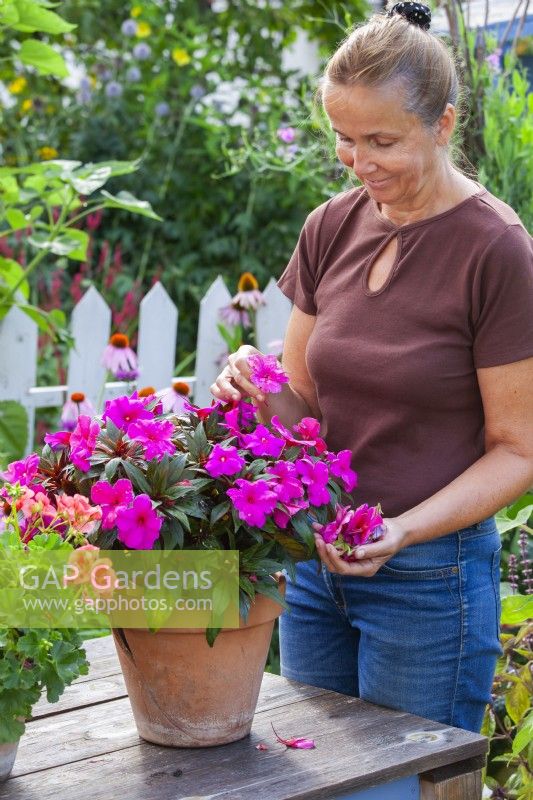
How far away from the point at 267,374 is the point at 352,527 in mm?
250

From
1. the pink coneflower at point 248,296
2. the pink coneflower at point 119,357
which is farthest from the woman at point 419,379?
the pink coneflower at point 248,296

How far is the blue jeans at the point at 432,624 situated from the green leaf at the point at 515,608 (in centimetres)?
36

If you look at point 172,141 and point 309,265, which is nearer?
point 309,265

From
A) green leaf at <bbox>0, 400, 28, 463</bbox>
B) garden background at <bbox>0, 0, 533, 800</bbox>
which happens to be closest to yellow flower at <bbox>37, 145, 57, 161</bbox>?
garden background at <bbox>0, 0, 533, 800</bbox>

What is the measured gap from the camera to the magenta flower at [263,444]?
151 centimetres

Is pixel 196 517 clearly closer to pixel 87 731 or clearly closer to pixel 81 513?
pixel 81 513

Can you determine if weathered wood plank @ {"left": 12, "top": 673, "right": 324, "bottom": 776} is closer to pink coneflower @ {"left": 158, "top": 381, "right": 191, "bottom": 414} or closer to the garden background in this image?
pink coneflower @ {"left": 158, "top": 381, "right": 191, "bottom": 414}

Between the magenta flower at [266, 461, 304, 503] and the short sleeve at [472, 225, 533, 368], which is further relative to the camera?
the short sleeve at [472, 225, 533, 368]

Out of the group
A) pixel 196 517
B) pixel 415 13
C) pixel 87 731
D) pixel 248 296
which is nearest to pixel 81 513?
pixel 196 517

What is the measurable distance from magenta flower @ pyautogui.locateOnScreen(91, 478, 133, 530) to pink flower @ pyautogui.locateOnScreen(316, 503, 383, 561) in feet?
0.89

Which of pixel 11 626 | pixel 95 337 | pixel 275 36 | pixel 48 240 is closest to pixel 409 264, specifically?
pixel 11 626

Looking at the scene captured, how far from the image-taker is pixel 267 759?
1.48 meters

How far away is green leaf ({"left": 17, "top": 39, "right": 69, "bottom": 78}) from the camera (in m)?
2.87

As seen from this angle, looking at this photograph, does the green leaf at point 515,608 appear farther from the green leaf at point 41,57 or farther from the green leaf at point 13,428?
the green leaf at point 41,57
